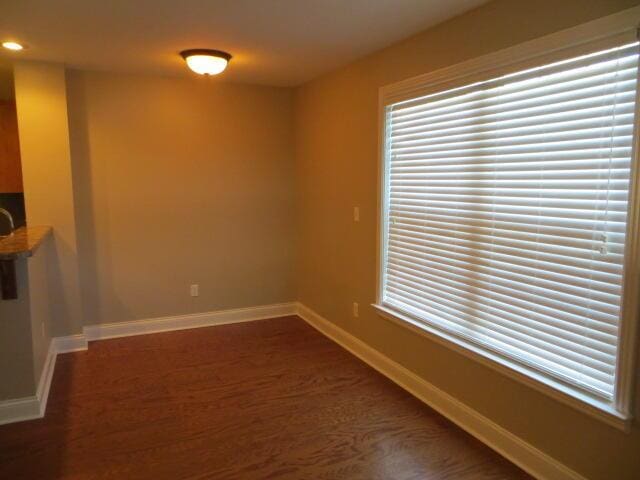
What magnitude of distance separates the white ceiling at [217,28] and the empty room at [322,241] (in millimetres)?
28

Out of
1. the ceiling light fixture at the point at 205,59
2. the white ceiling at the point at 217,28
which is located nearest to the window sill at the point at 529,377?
the white ceiling at the point at 217,28

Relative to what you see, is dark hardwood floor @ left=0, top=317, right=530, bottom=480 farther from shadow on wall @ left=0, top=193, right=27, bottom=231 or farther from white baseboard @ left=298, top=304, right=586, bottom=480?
shadow on wall @ left=0, top=193, right=27, bottom=231

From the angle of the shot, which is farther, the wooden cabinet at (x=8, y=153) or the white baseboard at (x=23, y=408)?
the wooden cabinet at (x=8, y=153)

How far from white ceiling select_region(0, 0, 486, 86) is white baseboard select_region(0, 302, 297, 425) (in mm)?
2276

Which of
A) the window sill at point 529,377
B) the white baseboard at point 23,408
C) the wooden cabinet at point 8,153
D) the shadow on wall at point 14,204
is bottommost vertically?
Answer: the white baseboard at point 23,408

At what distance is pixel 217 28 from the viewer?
9.37ft

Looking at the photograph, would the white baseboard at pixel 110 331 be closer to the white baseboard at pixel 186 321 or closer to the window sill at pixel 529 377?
the white baseboard at pixel 186 321

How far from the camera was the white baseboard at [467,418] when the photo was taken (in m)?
2.24

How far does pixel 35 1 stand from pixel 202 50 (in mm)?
1120

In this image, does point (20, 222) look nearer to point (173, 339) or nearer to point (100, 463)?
point (173, 339)

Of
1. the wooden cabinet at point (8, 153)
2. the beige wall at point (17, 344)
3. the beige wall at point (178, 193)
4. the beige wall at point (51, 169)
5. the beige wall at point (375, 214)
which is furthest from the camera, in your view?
the wooden cabinet at point (8, 153)

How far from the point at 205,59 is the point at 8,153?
3.00 m

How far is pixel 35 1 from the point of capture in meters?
2.43

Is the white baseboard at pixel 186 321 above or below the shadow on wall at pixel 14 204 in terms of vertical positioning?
below
